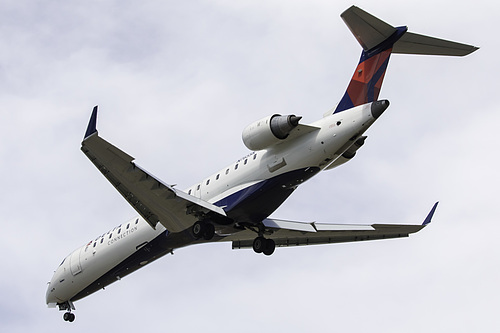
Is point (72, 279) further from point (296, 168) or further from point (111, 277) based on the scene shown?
point (296, 168)

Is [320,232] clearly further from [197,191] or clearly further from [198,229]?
[198,229]

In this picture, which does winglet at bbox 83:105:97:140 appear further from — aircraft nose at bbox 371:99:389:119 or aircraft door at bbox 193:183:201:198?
aircraft nose at bbox 371:99:389:119

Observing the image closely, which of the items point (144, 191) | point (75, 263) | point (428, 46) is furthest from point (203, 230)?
point (428, 46)

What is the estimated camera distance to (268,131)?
25.1 meters

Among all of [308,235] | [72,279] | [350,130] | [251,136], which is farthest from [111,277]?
[350,130]

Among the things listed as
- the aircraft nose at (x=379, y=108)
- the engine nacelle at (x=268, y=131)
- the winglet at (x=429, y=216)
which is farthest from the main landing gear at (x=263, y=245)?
the aircraft nose at (x=379, y=108)

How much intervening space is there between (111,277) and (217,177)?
679 cm

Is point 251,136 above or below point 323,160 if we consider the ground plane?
above

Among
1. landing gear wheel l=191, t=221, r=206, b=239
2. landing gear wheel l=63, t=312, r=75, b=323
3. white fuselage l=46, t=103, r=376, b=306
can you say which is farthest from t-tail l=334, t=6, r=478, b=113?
landing gear wheel l=63, t=312, r=75, b=323

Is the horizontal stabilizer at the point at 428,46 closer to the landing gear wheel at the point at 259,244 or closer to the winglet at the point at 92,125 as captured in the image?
the landing gear wheel at the point at 259,244

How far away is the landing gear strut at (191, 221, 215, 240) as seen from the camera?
2691 cm

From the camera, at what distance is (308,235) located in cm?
3170

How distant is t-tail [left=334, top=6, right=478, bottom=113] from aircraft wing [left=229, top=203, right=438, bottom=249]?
6.17 metres

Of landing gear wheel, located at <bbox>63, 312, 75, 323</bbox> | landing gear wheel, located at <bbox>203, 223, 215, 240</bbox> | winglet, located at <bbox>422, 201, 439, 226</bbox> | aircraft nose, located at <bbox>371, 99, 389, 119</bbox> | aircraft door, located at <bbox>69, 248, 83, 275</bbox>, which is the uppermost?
aircraft door, located at <bbox>69, 248, 83, 275</bbox>
